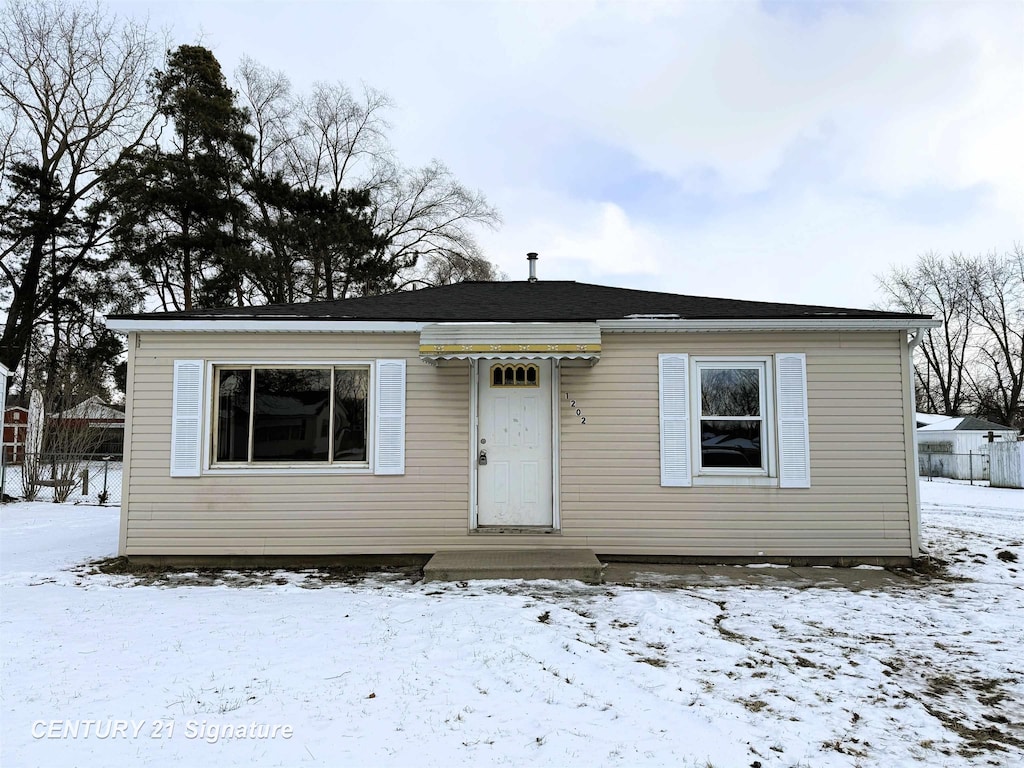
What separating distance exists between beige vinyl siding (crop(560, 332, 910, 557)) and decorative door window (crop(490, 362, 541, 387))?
1.20ft

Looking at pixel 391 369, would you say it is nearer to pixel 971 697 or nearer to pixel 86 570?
pixel 86 570

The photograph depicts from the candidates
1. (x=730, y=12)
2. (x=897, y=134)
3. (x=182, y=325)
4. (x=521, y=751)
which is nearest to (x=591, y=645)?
(x=521, y=751)

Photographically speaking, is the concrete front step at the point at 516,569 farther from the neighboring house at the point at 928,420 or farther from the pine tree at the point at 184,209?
the neighboring house at the point at 928,420

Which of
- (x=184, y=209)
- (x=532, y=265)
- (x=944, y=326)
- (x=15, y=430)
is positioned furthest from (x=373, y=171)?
(x=944, y=326)

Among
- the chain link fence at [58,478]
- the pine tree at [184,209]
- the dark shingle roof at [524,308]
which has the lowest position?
the chain link fence at [58,478]

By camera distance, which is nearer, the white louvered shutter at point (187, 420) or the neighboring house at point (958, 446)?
the white louvered shutter at point (187, 420)

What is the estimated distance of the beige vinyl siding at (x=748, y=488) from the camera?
21.8 feet

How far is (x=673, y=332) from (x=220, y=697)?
547 cm

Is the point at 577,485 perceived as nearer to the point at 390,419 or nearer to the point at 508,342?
the point at 508,342

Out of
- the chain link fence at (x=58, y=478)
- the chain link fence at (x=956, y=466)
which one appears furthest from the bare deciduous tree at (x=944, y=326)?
the chain link fence at (x=58, y=478)

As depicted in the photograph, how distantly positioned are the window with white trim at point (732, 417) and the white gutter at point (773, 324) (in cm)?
42

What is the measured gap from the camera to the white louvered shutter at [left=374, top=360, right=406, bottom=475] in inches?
264

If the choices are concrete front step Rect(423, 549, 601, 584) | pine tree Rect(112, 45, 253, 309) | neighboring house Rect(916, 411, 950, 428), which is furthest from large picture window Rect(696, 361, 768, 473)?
neighboring house Rect(916, 411, 950, 428)

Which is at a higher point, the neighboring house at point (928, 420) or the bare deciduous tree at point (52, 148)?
the bare deciduous tree at point (52, 148)
